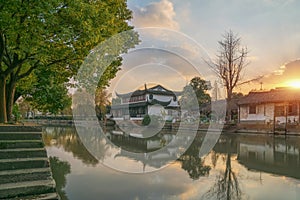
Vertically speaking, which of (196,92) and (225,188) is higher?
(196,92)

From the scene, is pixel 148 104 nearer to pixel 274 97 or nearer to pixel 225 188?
pixel 274 97

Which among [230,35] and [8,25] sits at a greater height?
[230,35]

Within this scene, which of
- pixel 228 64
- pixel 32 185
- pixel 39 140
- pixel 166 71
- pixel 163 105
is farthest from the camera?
pixel 163 105

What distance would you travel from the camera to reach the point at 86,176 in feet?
21.9

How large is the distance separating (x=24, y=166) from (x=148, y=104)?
Answer: 105 ft

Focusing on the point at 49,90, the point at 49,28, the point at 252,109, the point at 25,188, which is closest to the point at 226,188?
the point at 25,188

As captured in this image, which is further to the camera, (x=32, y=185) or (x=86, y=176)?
(x=86, y=176)

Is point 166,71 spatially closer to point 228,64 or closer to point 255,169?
point 255,169

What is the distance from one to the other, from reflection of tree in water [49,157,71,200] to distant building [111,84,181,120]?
26436mm

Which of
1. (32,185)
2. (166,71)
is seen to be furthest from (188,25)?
(32,185)

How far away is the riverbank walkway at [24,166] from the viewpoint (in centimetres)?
362

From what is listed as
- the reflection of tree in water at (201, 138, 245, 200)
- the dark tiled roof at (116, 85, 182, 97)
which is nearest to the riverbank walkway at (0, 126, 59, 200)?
the reflection of tree in water at (201, 138, 245, 200)

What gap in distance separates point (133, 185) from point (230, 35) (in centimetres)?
2387

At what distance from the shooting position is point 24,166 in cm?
424
